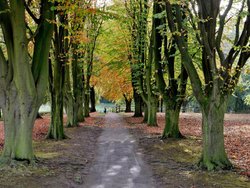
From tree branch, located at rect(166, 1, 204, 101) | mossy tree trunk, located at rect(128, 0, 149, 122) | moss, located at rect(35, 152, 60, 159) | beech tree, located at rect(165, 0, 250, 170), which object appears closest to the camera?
beech tree, located at rect(165, 0, 250, 170)

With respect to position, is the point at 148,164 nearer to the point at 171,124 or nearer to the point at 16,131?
the point at 16,131

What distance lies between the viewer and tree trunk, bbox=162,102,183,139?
17953 millimetres

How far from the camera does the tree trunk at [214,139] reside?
10.3 m

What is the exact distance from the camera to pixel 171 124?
59.5ft

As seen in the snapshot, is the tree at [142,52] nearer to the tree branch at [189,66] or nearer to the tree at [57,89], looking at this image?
the tree at [57,89]

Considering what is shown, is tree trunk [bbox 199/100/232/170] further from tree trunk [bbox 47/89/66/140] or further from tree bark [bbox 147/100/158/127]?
tree bark [bbox 147/100/158/127]

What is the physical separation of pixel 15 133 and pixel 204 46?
5.91m

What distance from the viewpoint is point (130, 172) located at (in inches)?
400

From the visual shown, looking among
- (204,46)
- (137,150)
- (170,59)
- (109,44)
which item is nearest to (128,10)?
(109,44)

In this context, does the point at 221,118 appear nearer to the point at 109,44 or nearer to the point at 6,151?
the point at 6,151

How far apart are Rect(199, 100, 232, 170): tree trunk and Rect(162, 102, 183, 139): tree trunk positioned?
744 cm

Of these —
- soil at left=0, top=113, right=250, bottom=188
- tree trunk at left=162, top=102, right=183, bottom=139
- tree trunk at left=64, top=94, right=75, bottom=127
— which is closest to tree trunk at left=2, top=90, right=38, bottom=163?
soil at left=0, top=113, right=250, bottom=188

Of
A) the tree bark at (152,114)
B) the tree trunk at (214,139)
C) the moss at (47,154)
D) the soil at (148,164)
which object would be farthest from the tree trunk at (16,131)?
the tree bark at (152,114)

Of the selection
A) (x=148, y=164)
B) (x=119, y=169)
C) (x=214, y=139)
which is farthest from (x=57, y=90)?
(x=214, y=139)
